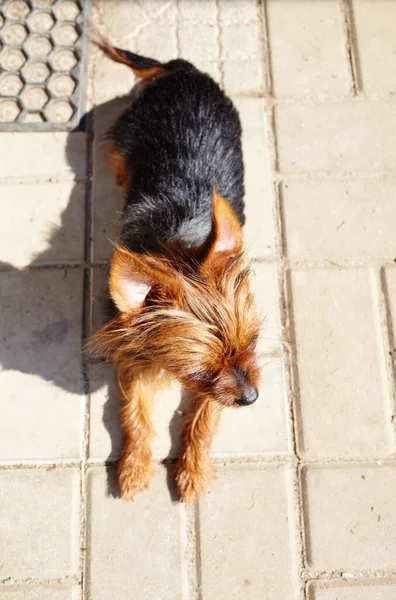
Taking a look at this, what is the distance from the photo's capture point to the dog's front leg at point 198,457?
12.0 ft

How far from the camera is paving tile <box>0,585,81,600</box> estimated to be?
3.57 meters

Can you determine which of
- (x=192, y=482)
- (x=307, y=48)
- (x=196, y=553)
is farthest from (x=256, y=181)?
(x=196, y=553)

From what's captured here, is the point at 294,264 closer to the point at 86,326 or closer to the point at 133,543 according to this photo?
the point at 86,326

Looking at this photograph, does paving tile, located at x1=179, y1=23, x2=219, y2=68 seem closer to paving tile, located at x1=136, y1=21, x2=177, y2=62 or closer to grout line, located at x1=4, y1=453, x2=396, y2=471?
paving tile, located at x1=136, y1=21, x2=177, y2=62

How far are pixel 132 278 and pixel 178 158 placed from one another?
4.52 ft

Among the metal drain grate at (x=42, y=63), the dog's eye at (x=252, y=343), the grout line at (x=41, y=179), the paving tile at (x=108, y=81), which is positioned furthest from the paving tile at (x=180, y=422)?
the paving tile at (x=108, y=81)

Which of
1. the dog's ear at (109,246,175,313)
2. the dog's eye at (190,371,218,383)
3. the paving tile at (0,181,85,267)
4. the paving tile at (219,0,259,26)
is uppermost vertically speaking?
the paving tile at (219,0,259,26)

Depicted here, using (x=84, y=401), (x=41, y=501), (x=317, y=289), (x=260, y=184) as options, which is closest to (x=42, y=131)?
(x=260, y=184)

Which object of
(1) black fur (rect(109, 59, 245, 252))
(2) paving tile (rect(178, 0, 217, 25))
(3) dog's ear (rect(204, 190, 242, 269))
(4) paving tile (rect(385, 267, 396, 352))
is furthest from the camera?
(2) paving tile (rect(178, 0, 217, 25))

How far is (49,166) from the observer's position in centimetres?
443

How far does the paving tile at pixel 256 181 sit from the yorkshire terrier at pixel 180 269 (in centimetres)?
44

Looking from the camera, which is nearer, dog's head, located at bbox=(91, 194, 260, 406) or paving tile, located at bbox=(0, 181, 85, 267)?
dog's head, located at bbox=(91, 194, 260, 406)

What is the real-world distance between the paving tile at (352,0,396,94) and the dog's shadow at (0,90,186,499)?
7.70 feet

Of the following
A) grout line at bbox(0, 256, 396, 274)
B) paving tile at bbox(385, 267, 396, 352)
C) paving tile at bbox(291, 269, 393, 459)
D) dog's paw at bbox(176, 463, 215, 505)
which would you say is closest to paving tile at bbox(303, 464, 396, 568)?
paving tile at bbox(291, 269, 393, 459)
